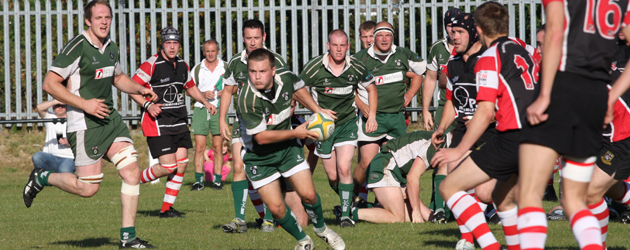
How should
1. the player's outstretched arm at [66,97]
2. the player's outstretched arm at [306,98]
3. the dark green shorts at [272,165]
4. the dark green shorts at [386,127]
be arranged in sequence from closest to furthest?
the dark green shorts at [272,165]
the player's outstretched arm at [66,97]
the player's outstretched arm at [306,98]
the dark green shorts at [386,127]

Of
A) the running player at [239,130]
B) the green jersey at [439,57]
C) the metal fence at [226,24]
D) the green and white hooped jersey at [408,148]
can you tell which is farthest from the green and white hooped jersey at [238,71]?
the metal fence at [226,24]

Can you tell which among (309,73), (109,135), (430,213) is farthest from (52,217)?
(430,213)

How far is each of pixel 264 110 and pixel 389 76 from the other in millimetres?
3823

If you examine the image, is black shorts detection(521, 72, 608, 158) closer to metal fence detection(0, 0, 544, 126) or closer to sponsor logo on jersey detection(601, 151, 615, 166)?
sponsor logo on jersey detection(601, 151, 615, 166)

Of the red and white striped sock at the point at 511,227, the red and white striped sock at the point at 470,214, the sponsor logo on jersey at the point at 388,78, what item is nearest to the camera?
the red and white striped sock at the point at 470,214

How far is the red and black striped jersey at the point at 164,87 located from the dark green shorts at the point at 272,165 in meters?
3.40

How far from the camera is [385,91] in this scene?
9250mm

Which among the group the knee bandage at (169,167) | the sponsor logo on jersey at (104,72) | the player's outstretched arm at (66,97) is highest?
the sponsor logo on jersey at (104,72)

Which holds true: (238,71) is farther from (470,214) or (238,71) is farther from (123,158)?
(470,214)

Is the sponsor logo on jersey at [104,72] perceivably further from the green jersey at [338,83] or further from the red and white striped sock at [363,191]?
the red and white striped sock at [363,191]

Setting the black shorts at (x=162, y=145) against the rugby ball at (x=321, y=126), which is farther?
the black shorts at (x=162, y=145)

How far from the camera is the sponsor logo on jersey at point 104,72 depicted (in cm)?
632

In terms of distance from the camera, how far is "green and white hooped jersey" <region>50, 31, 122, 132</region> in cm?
612

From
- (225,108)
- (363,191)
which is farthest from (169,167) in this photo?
(363,191)
